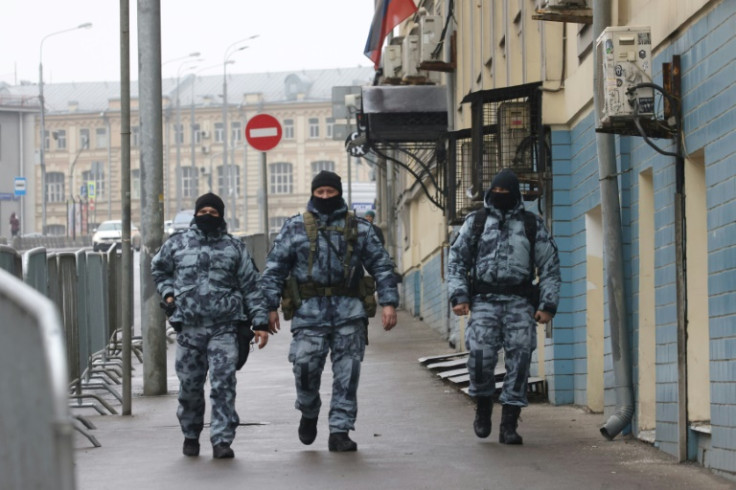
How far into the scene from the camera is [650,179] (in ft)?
33.0

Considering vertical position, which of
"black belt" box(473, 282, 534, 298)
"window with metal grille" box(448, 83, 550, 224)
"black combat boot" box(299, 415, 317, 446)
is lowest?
"black combat boot" box(299, 415, 317, 446)

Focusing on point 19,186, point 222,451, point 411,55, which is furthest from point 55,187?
point 222,451

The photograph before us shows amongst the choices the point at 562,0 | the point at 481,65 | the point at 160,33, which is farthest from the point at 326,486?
the point at 481,65

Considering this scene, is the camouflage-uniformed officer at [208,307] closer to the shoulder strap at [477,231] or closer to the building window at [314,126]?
the shoulder strap at [477,231]

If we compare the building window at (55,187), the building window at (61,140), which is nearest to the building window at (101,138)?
the building window at (61,140)

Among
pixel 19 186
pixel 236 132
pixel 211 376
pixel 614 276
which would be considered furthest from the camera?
pixel 236 132

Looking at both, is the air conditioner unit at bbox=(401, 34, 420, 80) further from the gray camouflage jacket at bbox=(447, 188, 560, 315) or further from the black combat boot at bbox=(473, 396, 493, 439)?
the black combat boot at bbox=(473, 396, 493, 439)

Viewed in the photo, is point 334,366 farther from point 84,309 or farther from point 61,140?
point 61,140

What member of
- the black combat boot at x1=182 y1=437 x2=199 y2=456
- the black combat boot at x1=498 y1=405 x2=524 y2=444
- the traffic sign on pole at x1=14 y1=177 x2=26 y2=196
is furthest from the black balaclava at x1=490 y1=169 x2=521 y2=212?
the traffic sign on pole at x1=14 y1=177 x2=26 y2=196

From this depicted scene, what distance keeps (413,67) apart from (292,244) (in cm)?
1612

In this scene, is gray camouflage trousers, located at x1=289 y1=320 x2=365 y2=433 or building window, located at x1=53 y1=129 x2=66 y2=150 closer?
gray camouflage trousers, located at x1=289 y1=320 x2=365 y2=433

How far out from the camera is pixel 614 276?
33.8 ft

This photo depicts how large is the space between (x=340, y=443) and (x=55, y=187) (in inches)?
4540

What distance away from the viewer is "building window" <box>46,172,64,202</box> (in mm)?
Result: 122250
